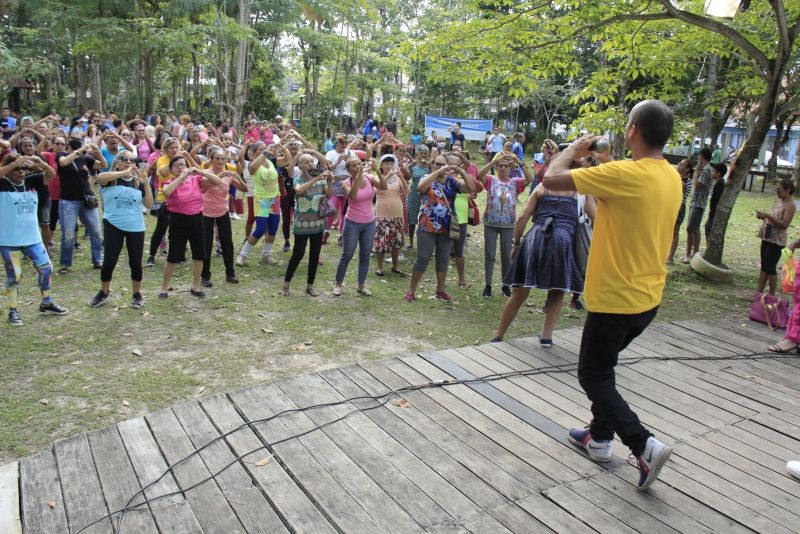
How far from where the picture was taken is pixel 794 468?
3.48 metres

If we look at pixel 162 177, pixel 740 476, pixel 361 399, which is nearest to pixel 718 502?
pixel 740 476

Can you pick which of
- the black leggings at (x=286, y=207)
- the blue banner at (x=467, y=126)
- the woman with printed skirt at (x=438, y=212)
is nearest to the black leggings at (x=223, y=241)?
the black leggings at (x=286, y=207)

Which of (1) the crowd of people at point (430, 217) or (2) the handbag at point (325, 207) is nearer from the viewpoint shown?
(1) the crowd of people at point (430, 217)

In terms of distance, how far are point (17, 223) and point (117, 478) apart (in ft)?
13.7

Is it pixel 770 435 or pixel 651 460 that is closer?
pixel 651 460

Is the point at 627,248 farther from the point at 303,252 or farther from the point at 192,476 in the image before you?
the point at 303,252

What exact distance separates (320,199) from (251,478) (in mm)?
4620

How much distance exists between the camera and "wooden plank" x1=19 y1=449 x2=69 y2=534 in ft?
9.60

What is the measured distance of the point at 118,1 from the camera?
82.0 feet

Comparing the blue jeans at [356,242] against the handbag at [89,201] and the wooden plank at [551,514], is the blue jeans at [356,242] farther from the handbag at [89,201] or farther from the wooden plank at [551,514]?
the wooden plank at [551,514]

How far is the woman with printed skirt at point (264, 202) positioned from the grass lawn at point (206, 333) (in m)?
0.31

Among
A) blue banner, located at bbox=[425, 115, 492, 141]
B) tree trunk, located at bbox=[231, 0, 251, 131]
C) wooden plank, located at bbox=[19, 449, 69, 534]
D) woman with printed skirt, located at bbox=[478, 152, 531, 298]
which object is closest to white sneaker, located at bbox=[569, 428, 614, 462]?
wooden plank, located at bbox=[19, 449, 69, 534]

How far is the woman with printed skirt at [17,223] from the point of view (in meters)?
6.13

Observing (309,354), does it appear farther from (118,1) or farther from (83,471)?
(118,1)
